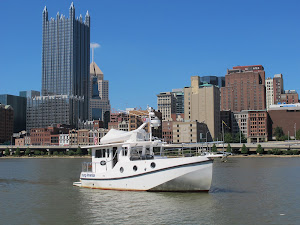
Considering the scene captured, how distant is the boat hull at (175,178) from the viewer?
3997 centimetres

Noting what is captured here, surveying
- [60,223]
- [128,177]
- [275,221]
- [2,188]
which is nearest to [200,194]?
[128,177]

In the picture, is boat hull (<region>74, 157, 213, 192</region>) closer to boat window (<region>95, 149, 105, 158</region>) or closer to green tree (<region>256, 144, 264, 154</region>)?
boat window (<region>95, 149, 105, 158</region>)

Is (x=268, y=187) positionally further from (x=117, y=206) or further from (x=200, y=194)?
(x=117, y=206)

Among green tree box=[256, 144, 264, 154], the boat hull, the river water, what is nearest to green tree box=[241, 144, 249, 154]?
green tree box=[256, 144, 264, 154]

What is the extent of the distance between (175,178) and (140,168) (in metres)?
3.61

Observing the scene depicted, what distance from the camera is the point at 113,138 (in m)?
45.2

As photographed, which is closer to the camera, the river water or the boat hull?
the river water

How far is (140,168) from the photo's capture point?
4144cm

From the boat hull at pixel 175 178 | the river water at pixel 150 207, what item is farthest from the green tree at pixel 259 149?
the boat hull at pixel 175 178

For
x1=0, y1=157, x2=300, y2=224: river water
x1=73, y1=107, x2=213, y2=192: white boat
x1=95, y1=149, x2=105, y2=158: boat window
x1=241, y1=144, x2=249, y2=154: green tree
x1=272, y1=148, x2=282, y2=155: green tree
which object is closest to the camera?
x1=0, y1=157, x2=300, y2=224: river water

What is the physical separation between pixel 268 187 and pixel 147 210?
2195 centimetres

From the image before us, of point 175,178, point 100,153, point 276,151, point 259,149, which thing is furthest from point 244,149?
point 175,178

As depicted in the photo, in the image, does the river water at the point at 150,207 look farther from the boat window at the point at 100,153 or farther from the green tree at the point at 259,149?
the green tree at the point at 259,149

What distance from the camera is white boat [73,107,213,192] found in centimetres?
4016
